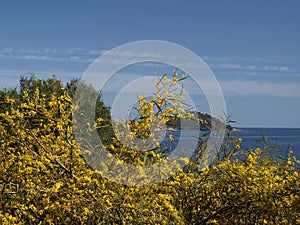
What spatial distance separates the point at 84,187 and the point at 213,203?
1099mm

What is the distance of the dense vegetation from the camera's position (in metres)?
3.56

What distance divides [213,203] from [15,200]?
1838 mm

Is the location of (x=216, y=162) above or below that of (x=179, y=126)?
below

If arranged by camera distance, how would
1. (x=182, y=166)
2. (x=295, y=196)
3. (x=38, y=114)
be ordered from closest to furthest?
(x=295, y=196)
(x=182, y=166)
(x=38, y=114)

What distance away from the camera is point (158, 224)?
3586 millimetres

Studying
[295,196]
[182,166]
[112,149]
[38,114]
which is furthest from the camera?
[38,114]

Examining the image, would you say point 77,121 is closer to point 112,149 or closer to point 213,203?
point 112,149

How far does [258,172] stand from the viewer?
3.68 metres

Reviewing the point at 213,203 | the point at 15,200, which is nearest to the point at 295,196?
the point at 213,203

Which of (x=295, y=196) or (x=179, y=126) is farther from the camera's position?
(x=179, y=126)

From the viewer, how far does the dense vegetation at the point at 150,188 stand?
356cm

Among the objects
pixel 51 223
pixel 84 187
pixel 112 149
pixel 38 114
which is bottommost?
pixel 51 223

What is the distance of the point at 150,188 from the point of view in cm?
404

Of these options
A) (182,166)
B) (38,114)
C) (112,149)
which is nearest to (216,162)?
(182,166)
